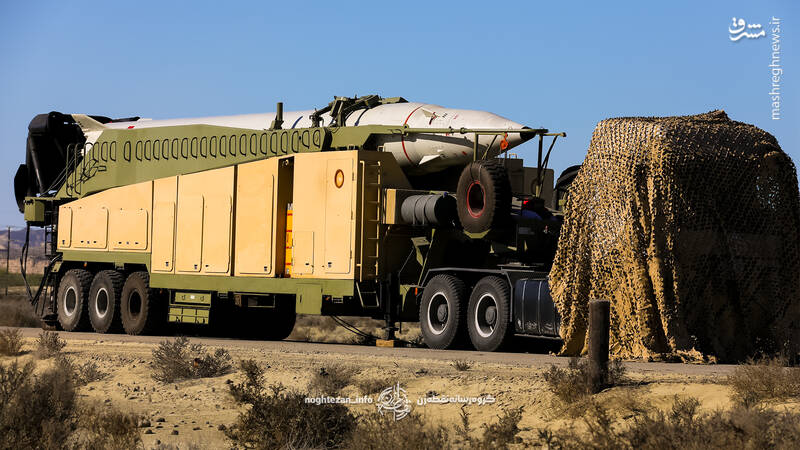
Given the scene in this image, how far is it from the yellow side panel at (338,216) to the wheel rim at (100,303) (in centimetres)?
803

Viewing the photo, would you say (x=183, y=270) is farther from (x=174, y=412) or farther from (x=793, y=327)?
(x=793, y=327)

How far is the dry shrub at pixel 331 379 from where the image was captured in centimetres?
1464

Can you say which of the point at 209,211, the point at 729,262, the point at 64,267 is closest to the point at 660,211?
the point at 729,262

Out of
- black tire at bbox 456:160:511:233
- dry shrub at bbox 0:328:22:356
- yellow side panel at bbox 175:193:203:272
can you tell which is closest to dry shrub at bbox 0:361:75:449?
dry shrub at bbox 0:328:22:356

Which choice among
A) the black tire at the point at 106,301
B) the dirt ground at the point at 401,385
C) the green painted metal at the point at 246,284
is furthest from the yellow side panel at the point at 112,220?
the dirt ground at the point at 401,385

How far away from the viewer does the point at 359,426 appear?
1281cm

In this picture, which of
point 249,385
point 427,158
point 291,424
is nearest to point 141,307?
point 427,158

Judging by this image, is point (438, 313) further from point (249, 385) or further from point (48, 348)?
point (48, 348)

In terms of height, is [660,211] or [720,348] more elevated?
[660,211]

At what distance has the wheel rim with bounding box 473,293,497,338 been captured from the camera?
64.2ft

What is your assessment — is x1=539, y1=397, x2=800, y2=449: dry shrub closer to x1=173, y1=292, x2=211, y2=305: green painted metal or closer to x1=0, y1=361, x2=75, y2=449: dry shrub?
x1=0, y1=361, x2=75, y2=449: dry shrub

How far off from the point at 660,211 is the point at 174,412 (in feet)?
25.1

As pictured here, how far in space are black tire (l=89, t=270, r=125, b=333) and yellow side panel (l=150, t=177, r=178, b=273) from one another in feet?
5.44

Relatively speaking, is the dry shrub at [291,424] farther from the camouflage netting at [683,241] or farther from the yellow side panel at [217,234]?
the yellow side panel at [217,234]
